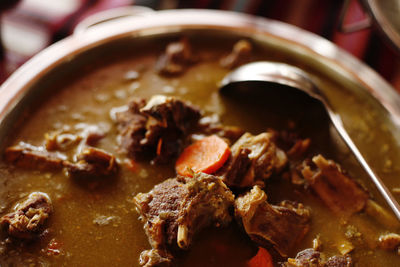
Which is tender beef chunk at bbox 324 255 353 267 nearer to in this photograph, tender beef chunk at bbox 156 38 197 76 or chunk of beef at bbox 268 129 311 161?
chunk of beef at bbox 268 129 311 161

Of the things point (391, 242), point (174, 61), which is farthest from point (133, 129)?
point (391, 242)

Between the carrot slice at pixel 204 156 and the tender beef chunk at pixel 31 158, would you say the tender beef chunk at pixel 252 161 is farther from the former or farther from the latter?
the tender beef chunk at pixel 31 158

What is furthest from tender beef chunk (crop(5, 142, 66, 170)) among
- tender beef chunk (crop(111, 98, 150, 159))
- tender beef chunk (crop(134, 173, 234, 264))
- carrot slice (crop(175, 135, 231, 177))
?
carrot slice (crop(175, 135, 231, 177))

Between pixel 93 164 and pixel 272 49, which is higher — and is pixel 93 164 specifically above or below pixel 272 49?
below

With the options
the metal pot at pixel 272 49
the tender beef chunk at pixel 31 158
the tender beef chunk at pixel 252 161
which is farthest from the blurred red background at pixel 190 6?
the tender beef chunk at pixel 252 161

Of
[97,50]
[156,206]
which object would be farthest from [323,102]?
[97,50]

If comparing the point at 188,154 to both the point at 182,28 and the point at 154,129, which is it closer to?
the point at 154,129
